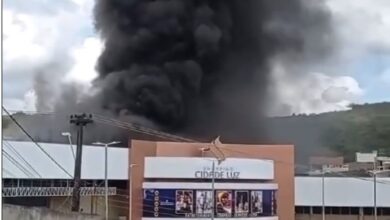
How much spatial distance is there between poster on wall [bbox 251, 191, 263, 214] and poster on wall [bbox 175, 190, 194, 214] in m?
2.85

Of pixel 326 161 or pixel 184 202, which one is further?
pixel 326 161

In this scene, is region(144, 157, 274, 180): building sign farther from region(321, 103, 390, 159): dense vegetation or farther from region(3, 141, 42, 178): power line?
region(321, 103, 390, 159): dense vegetation

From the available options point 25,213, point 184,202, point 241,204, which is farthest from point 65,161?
point 25,213

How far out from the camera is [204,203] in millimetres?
27188

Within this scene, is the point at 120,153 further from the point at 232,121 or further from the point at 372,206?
the point at 372,206

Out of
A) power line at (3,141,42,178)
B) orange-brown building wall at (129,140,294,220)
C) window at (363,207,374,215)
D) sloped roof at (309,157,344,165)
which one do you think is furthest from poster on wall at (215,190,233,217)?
sloped roof at (309,157,344,165)

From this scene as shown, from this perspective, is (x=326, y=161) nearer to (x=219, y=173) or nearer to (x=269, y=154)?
(x=269, y=154)

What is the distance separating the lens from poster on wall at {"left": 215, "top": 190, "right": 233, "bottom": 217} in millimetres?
27406

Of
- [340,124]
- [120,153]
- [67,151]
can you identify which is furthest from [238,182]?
[340,124]

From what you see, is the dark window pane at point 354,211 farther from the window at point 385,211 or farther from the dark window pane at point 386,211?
the dark window pane at point 386,211

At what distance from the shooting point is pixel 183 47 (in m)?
34.2

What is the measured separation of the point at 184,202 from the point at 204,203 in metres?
0.90

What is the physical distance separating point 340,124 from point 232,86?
14618mm

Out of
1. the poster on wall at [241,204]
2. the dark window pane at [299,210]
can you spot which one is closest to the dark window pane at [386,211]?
the dark window pane at [299,210]
